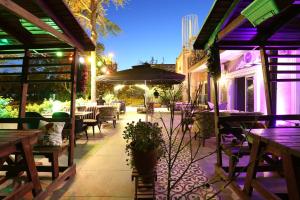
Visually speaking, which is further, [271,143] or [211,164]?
[211,164]

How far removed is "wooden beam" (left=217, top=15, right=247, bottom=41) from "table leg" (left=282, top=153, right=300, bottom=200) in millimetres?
2009

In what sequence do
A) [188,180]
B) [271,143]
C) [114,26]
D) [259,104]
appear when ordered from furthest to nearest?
1. [114,26]
2. [259,104]
3. [188,180]
4. [271,143]

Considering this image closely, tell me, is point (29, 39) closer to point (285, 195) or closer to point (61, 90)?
point (285, 195)

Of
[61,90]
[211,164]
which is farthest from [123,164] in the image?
[61,90]

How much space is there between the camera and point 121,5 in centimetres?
1457

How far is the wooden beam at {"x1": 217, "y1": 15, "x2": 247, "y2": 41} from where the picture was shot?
3.62 meters

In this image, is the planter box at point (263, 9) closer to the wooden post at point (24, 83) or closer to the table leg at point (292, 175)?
the table leg at point (292, 175)

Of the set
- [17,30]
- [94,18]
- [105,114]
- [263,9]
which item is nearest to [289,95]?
[263,9]

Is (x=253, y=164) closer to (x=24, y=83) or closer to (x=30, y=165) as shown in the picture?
(x=30, y=165)

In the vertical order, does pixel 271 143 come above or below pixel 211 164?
above

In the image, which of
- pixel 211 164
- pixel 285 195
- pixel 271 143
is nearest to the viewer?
pixel 271 143

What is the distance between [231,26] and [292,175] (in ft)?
7.79

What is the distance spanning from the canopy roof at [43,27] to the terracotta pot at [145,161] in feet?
6.85

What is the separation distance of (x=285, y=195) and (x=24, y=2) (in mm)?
4200
